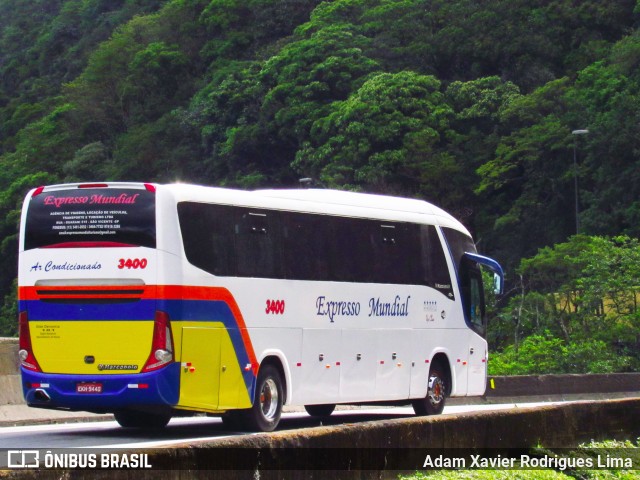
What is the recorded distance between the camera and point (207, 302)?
1389 cm

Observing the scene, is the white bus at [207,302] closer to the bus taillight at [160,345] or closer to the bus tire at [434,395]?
the bus taillight at [160,345]

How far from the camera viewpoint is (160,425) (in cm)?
1569

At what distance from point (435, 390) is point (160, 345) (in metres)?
6.56

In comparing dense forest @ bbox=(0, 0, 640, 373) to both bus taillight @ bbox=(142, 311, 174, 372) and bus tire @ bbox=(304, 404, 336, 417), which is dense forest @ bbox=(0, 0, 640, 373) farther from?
bus taillight @ bbox=(142, 311, 174, 372)

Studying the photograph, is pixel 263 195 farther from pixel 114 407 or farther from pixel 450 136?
pixel 450 136

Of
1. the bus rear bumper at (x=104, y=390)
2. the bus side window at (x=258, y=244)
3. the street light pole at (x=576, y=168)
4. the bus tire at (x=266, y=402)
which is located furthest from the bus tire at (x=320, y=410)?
the street light pole at (x=576, y=168)

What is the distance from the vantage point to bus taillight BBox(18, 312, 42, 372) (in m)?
13.9

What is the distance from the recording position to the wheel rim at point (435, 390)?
1844 centimetres

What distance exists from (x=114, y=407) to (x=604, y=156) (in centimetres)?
4730

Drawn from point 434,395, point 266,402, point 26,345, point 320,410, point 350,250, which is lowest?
point 320,410

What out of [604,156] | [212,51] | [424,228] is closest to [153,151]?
[212,51]

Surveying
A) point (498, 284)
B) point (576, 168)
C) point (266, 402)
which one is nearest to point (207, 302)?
point (266, 402)

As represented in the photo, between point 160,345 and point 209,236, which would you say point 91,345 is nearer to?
point 160,345

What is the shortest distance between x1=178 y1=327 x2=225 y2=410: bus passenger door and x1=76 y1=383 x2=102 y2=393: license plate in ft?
3.04
